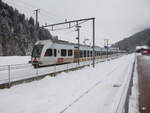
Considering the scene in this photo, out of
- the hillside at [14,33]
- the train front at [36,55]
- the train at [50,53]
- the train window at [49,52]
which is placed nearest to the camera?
the train front at [36,55]

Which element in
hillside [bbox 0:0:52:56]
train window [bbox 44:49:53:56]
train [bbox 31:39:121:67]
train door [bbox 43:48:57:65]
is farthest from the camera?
hillside [bbox 0:0:52:56]

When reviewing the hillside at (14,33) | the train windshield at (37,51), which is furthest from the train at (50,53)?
the hillside at (14,33)

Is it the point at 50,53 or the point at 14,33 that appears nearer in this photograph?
the point at 50,53

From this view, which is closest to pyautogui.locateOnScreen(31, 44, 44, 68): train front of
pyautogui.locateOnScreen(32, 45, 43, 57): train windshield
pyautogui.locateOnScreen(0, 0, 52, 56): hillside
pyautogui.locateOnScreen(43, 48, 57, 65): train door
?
pyautogui.locateOnScreen(32, 45, 43, 57): train windshield

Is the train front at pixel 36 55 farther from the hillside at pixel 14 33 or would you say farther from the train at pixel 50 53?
the hillside at pixel 14 33

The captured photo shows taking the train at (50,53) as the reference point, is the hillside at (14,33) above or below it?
above

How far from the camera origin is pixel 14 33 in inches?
2621

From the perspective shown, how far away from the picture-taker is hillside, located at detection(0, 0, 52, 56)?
6044 cm

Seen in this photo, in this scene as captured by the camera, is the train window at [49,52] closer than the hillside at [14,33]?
Yes

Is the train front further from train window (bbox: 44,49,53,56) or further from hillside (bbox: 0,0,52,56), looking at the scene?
hillside (bbox: 0,0,52,56)

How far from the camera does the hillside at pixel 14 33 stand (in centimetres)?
6044

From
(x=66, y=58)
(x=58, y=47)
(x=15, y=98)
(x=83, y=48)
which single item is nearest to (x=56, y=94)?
(x=15, y=98)

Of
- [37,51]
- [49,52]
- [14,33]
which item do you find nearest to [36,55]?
[37,51]

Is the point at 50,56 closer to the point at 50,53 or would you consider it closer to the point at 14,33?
the point at 50,53
